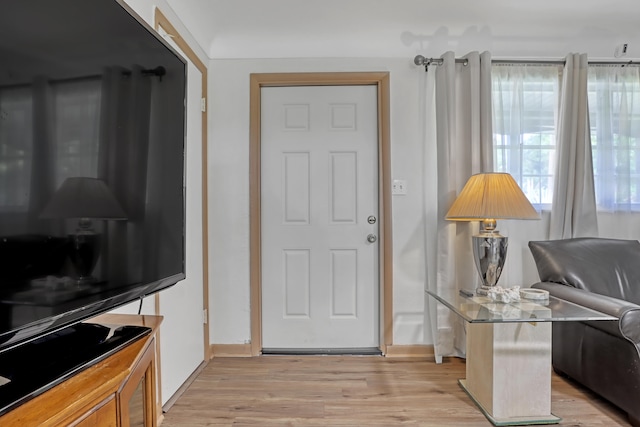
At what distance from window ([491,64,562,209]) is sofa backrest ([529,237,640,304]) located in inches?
15.4

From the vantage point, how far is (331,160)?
273cm

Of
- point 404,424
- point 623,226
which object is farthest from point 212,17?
point 623,226

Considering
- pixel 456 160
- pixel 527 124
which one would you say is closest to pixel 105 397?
pixel 456 160

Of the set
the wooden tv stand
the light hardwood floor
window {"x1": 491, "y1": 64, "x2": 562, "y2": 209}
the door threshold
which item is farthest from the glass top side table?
the wooden tv stand

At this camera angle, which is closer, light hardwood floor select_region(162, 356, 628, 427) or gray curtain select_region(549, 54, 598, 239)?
light hardwood floor select_region(162, 356, 628, 427)

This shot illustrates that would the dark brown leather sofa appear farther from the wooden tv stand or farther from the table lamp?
the wooden tv stand

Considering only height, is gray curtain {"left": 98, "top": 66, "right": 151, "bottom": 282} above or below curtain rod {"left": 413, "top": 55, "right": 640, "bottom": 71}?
below

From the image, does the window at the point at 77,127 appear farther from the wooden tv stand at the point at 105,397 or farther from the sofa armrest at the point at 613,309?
the sofa armrest at the point at 613,309

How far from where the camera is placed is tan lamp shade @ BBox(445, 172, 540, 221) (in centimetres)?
203

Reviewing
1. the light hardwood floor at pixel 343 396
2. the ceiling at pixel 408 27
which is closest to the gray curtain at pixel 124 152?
the light hardwood floor at pixel 343 396

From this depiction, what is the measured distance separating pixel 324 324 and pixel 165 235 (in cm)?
182

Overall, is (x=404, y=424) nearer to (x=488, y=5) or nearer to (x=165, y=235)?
(x=165, y=235)

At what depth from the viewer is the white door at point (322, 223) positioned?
8.94ft

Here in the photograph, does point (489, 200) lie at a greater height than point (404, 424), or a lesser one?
greater
